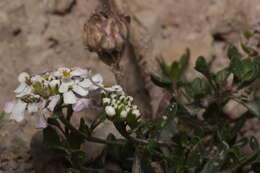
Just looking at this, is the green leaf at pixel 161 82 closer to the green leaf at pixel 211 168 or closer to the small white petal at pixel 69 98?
the green leaf at pixel 211 168

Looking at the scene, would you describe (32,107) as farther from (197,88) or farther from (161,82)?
(197,88)

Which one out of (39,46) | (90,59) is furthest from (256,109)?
(39,46)

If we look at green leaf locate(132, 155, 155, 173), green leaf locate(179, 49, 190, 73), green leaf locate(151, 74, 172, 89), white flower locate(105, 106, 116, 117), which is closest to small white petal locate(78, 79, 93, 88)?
white flower locate(105, 106, 116, 117)

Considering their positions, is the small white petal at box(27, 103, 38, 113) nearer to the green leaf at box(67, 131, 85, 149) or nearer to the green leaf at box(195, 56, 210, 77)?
the green leaf at box(67, 131, 85, 149)

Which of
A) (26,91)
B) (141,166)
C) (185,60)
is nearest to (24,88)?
(26,91)

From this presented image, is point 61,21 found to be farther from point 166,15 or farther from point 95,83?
point 95,83

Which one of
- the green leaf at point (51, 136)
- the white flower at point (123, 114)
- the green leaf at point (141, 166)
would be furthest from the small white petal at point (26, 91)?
the green leaf at point (141, 166)
